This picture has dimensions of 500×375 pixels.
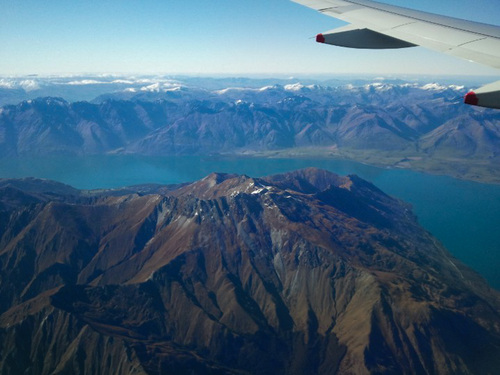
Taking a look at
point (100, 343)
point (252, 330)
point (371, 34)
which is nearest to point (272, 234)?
point (252, 330)

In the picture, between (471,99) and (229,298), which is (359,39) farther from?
(229,298)

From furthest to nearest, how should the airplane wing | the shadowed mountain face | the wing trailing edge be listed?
the shadowed mountain face, the wing trailing edge, the airplane wing

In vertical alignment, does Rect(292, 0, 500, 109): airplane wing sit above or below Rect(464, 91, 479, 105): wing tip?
above

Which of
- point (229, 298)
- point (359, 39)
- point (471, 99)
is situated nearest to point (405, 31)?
point (359, 39)

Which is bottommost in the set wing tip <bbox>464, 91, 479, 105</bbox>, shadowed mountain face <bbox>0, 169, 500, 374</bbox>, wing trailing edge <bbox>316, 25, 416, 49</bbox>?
shadowed mountain face <bbox>0, 169, 500, 374</bbox>

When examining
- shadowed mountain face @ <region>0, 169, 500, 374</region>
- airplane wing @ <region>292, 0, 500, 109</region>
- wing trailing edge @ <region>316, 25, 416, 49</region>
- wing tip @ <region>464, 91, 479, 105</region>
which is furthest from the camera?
shadowed mountain face @ <region>0, 169, 500, 374</region>

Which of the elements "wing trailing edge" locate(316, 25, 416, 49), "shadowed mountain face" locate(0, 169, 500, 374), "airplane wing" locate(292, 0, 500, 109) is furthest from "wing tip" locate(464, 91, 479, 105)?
"shadowed mountain face" locate(0, 169, 500, 374)

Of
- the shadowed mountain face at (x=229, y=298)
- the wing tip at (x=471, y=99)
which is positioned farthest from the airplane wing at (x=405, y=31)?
the shadowed mountain face at (x=229, y=298)

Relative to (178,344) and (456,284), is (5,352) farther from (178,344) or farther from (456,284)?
(456,284)

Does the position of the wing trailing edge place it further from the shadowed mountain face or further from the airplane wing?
the shadowed mountain face

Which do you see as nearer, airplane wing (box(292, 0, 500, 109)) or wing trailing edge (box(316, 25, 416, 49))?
airplane wing (box(292, 0, 500, 109))
